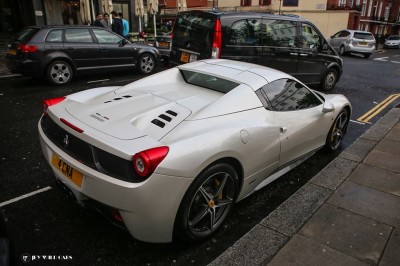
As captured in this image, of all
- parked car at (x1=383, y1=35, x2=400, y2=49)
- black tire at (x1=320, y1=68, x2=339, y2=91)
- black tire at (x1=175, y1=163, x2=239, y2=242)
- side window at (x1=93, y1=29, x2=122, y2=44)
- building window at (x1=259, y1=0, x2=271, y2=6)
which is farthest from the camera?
building window at (x1=259, y1=0, x2=271, y2=6)

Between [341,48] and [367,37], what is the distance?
1.68m

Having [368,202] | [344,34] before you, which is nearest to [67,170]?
[368,202]

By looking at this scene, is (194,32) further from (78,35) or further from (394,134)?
(394,134)

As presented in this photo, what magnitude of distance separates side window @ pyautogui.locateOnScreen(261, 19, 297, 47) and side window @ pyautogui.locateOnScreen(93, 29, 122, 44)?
15.0ft

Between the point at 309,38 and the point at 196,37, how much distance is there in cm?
300

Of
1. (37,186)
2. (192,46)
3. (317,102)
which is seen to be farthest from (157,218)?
(192,46)

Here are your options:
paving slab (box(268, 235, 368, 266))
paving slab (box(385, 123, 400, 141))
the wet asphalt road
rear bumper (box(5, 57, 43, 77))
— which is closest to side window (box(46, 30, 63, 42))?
rear bumper (box(5, 57, 43, 77))

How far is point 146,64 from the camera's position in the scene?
10531mm

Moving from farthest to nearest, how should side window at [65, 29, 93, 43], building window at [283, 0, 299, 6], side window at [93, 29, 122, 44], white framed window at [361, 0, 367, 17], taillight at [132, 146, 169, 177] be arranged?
white framed window at [361, 0, 367, 17] < building window at [283, 0, 299, 6] < side window at [93, 29, 122, 44] < side window at [65, 29, 93, 43] < taillight at [132, 146, 169, 177]

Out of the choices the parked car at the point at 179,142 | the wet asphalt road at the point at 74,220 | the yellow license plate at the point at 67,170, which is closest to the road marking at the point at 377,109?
the wet asphalt road at the point at 74,220

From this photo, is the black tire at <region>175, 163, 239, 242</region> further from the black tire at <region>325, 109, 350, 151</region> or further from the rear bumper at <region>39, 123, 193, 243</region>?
the black tire at <region>325, 109, 350, 151</region>

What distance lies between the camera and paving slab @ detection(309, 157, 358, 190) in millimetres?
3893

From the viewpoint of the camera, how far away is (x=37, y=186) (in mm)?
3654

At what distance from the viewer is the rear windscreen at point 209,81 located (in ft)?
11.4
